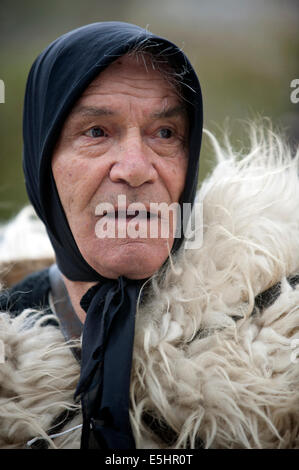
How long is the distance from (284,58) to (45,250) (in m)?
3.86

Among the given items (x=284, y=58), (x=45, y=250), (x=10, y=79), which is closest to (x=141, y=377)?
(x=45, y=250)

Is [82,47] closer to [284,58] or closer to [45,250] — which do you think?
[45,250]

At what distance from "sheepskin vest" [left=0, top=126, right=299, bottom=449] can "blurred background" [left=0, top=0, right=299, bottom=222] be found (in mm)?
3529

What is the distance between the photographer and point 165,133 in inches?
53.0

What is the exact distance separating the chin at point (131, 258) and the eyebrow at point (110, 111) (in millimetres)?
357

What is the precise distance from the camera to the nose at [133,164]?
1.20m

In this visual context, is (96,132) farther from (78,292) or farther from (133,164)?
(78,292)

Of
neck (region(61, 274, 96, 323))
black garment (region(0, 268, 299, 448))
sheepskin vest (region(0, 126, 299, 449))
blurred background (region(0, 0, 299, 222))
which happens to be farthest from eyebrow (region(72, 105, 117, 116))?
blurred background (region(0, 0, 299, 222))

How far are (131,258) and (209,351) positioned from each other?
1.04ft

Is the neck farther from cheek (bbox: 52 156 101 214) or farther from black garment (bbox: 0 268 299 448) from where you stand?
cheek (bbox: 52 156 101 214)

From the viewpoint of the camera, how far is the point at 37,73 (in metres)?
1.48

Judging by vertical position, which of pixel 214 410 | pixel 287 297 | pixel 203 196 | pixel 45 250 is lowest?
pixel 45 250

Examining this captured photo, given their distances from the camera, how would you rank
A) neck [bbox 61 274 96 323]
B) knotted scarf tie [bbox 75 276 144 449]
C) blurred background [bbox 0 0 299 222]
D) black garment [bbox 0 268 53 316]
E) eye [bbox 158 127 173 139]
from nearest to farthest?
knotted scarf tie [bbox 75 276 144 449] → eye [bbox 158 127 173 139] → neck [bbox 61 274 96 323] → black garment [bbox 0 268 53 316] → blurred background [bbox 0 0 299 222]

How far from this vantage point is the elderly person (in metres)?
1.11
